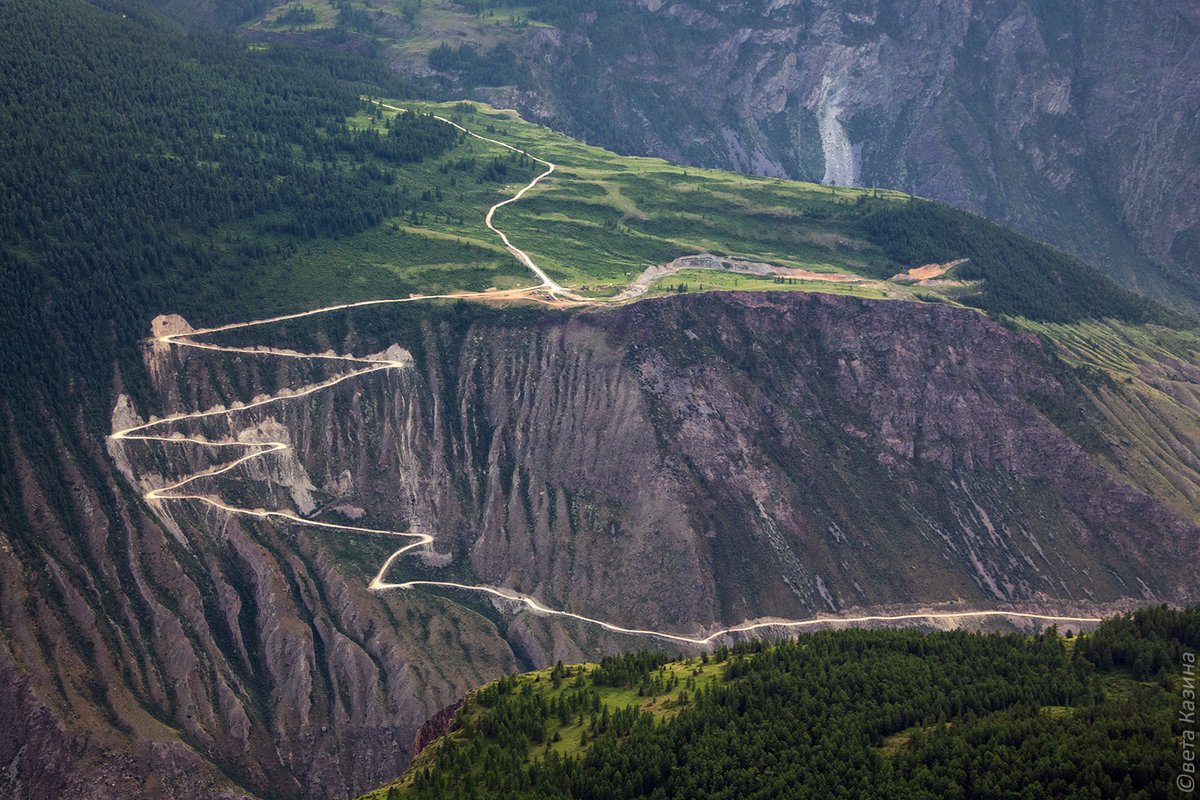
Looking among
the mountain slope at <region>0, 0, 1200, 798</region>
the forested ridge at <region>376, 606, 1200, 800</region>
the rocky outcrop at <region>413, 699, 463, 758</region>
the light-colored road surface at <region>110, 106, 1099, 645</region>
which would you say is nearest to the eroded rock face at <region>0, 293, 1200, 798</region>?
the mountain slope at <region>0, 0, 1200, 798</region>

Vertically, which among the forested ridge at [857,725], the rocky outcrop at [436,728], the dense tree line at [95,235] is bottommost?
the rocky outcrop at [436,728]

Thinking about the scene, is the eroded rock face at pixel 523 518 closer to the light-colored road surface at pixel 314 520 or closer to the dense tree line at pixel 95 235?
the light-colored road surface at pixel 314 520

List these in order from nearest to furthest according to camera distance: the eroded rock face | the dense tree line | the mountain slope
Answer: the eroded rock face, the mountain slope, the dense tree line

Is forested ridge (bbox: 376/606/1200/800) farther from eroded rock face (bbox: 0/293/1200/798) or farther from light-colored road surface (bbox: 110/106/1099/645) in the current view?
light-colored road surface (bbox: 110/106/1099/645)

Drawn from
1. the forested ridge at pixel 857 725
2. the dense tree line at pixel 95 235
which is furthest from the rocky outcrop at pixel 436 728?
the dense tree line at pixel 95 235

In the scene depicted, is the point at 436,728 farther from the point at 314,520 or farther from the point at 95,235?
the point at 95,235

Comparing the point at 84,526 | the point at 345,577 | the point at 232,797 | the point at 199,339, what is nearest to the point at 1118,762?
the point at 232,797

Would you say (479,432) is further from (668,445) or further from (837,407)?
(837,407)
